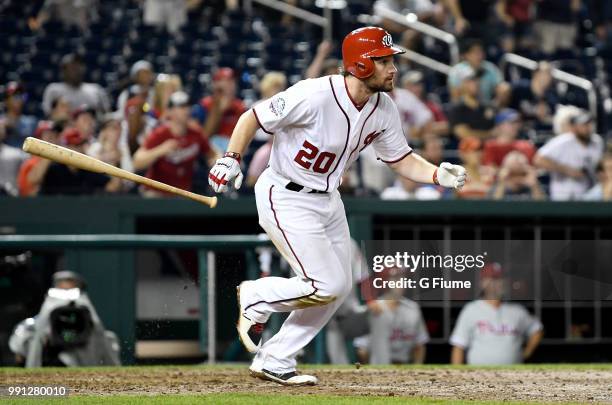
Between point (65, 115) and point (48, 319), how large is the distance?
121 inches

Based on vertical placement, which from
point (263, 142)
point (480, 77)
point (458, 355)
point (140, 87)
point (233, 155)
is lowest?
point (458, 355)

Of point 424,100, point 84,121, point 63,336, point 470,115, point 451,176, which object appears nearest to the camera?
point 451,176

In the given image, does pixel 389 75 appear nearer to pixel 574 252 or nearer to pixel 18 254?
pixel 18 254

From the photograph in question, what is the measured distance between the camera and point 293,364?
6.27m

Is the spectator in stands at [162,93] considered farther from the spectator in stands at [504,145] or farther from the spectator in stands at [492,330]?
the spectator in stands at [492,330]

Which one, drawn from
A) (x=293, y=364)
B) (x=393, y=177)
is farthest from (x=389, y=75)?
(x=393, y=177)

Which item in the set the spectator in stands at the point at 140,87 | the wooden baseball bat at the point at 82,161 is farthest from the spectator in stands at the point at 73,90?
the wooden baseball bat at the point at 82,161

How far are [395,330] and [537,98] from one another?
15.5ft

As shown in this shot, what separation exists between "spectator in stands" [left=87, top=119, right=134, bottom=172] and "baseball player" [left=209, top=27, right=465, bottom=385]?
3.98 metres

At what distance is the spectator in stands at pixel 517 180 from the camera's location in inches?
420

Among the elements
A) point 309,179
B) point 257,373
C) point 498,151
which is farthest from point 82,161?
point 498,151

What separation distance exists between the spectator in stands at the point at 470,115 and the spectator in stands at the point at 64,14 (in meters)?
4.28

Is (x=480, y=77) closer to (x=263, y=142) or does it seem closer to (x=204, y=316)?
(x=263, y=142)

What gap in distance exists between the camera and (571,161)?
11.0m
